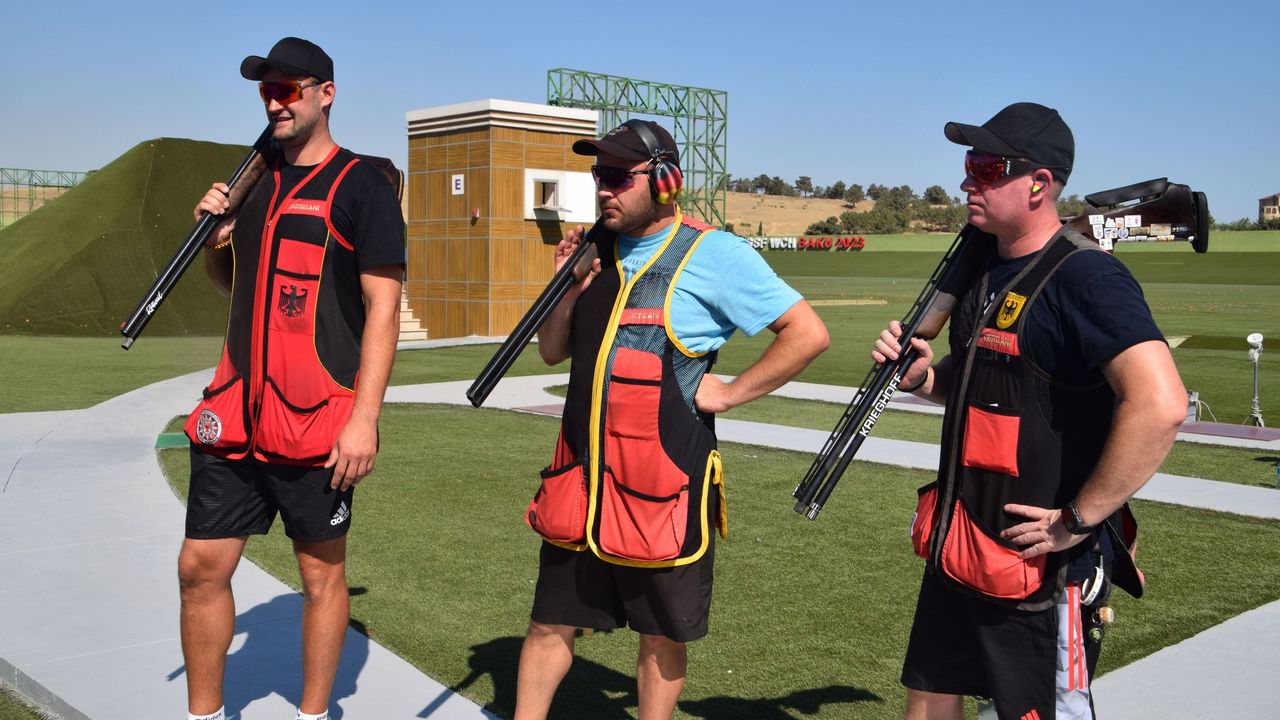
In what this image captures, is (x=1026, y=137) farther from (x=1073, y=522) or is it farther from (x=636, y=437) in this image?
(x=636, y=437)

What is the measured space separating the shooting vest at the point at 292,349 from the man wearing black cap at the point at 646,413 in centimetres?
70

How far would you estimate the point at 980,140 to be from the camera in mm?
2857

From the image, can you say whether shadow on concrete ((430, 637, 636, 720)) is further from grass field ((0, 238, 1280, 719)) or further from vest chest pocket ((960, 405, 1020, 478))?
vest chest pocket ((960, 405, 1020, 478))

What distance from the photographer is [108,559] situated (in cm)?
598

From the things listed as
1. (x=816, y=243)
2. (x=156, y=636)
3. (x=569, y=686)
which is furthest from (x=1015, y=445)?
(x=816, y=243)

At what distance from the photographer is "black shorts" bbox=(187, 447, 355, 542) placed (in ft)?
11.7

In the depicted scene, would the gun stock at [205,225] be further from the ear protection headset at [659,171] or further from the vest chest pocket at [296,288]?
the ear protection headset at [659,171]

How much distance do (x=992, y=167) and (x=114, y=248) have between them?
2379 centimetres

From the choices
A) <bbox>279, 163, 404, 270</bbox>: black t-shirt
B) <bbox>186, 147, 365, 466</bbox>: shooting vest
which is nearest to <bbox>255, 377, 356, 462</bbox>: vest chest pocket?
<bbox>186, 147, 365, 466</bbox>: shooting vest

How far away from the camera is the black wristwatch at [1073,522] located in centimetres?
268

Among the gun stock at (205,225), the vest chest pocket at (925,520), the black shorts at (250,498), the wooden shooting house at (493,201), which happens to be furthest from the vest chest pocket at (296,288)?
the wooden shooting house at (493,201)

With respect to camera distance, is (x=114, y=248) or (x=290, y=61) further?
(x=114, y=248)

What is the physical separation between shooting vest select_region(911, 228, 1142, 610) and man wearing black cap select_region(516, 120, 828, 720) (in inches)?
27.6

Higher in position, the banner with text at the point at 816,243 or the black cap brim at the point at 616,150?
the black cap brim at the point at 616,150
